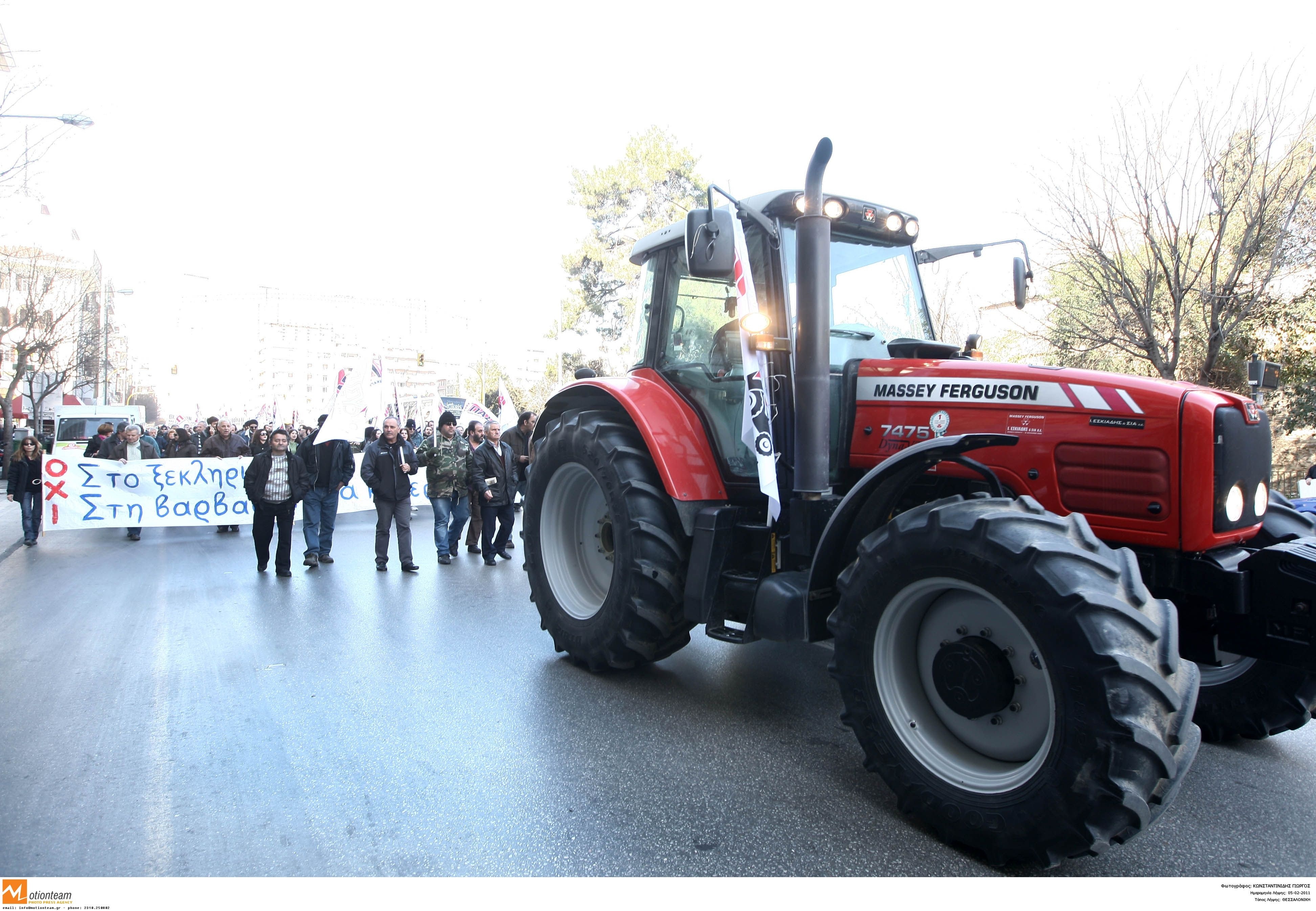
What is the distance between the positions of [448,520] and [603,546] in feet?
18.6

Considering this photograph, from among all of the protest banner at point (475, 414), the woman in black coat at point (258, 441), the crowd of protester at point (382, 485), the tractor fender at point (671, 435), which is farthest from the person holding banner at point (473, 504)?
the woman in black coat at point (258, 441)

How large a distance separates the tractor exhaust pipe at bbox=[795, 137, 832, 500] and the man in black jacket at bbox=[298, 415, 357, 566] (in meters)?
7.54

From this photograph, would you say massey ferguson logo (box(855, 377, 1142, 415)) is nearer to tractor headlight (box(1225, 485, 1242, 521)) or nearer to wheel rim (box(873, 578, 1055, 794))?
tractor headlight (box(1225, 485, 1242, 521))

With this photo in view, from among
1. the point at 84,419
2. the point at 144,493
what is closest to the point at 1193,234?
the point at 144,493

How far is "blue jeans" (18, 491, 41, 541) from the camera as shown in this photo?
38.0ft

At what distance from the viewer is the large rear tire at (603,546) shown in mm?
4562

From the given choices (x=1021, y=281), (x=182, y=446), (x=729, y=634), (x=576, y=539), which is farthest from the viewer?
(x=182, y=446)

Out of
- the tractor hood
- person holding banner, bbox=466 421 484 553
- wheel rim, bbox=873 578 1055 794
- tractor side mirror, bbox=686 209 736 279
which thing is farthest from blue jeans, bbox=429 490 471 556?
wheel rim, bbox=873 578 1055 794

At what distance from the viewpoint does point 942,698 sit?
10.4ft

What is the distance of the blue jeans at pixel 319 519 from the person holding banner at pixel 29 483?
470 centimetres

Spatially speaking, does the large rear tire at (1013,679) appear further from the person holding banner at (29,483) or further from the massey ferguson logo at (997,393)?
the person holding banner at (29,483)
